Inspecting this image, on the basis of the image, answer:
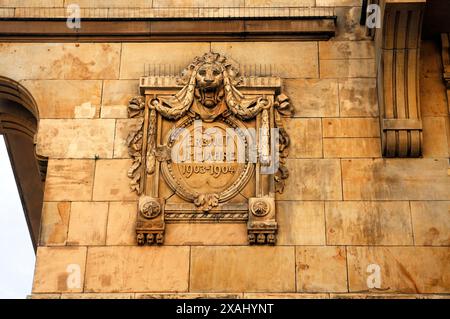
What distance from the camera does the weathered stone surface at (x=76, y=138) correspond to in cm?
1359

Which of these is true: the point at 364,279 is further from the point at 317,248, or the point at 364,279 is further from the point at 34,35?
the point at 34,35

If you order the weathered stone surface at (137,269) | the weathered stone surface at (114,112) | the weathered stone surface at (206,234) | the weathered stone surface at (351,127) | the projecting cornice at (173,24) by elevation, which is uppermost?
the projecting cornice at (173,24)

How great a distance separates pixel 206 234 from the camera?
1294 centimetres

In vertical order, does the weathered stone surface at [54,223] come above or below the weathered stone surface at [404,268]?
above

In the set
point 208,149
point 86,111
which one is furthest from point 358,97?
point 86,111

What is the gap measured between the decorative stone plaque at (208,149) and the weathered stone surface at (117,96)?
206 mm

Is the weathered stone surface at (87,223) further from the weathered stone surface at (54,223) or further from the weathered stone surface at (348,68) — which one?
the weathered stone surface at (348,68)

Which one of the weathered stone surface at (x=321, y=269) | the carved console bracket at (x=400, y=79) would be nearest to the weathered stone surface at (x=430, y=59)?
the carved console bracket at (x=400, y=79)

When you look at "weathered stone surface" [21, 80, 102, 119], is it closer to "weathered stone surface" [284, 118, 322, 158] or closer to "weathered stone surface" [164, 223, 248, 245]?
"weathered stone surface" [164, 223, 248, 245]
